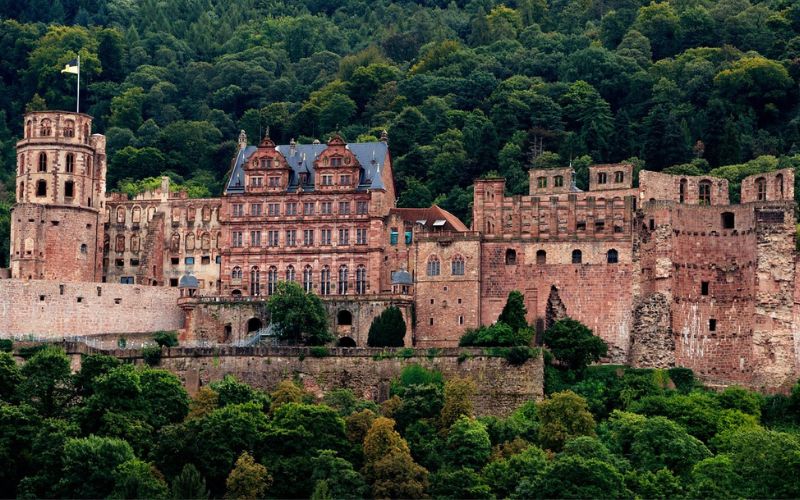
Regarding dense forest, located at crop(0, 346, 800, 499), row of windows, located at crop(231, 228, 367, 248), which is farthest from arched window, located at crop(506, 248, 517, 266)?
dense forest, located at crop(0, 346, 800, 499)

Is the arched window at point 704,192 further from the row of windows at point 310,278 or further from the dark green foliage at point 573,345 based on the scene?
the row of windows at point 310,278

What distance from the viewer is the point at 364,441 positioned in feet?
253

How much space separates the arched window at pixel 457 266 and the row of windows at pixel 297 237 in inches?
241

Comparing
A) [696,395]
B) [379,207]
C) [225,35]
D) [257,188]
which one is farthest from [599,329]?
[225,35]

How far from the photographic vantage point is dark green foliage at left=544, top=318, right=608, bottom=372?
3396 inches

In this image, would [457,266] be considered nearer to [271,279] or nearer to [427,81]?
[271,279]

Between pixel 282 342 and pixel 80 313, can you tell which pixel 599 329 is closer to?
pixel 282 342

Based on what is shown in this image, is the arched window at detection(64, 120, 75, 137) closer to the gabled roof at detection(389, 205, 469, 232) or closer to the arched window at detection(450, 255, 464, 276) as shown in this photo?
the gabled roof at detection(389, 205, 469, 232)

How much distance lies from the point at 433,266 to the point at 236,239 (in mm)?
11306

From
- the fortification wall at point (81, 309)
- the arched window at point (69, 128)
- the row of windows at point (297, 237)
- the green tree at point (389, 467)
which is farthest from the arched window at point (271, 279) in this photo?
the green tree at point (389, 467)

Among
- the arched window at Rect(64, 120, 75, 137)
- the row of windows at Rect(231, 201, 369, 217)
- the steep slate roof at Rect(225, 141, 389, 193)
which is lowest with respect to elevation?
the row of windows at Rect(231, 201, 369, 217)

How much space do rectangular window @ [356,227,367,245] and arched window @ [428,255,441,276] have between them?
528cm

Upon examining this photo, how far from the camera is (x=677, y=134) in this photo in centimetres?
11056

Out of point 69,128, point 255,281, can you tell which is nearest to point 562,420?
point 255,281
